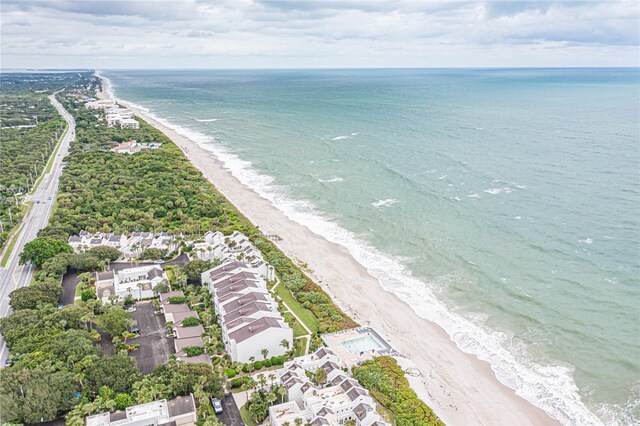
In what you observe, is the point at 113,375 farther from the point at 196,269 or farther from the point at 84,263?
the point at 84,263

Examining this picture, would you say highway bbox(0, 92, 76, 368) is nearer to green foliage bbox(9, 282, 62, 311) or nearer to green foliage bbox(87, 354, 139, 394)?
green foliage bbox(9, 282, 62, 311)

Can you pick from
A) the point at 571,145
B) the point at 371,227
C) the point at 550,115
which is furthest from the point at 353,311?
the point at 550,115

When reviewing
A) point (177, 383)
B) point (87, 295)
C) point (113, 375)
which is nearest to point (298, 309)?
point (177, 383)

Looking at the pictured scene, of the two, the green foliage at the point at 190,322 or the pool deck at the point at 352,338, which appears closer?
the pool deck at the point at 352,338

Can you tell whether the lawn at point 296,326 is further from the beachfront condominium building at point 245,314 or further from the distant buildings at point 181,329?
the distant buildings at point 181,329

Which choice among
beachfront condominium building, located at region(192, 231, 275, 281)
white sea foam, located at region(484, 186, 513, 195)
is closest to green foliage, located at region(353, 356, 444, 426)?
beachfront condominium building, located at region(192, 231, 275, 281)

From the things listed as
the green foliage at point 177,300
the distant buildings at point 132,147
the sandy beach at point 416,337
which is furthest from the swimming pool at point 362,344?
the distant buildings at point 132,147

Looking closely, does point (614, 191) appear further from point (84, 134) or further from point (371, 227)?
point (84, 134)
